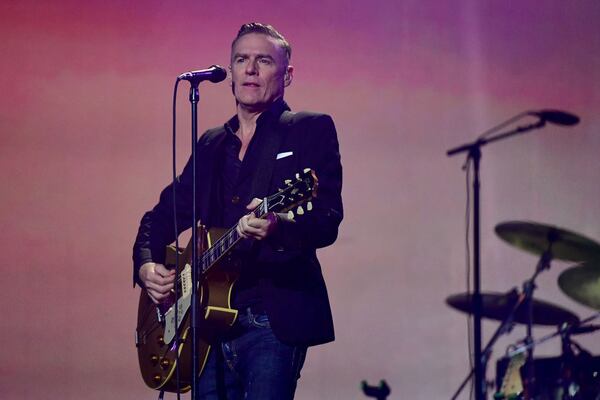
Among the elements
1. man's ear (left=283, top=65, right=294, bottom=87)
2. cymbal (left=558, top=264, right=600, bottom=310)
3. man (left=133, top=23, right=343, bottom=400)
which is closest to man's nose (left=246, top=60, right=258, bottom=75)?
man (left=133, top=23, right=343, bottom=400)

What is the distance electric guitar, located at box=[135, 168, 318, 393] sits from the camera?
8.66 feet

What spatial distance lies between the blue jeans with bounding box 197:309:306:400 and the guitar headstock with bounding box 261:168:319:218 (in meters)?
0.37

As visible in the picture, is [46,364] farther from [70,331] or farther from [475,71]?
[475,71]

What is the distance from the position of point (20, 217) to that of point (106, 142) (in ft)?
1.81

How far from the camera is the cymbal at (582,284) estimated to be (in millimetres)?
3918

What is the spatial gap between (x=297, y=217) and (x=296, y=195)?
7 centimetres

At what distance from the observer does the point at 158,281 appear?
10.3 feet

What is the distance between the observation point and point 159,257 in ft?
11.0

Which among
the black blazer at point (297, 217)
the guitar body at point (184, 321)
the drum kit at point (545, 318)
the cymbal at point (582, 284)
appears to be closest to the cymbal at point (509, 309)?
the drum kit at point (545, 318)

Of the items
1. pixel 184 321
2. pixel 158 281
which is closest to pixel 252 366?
pixel 184 321

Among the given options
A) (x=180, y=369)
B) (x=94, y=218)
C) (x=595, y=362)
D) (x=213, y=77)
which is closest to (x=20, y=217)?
(x=94, y=218)

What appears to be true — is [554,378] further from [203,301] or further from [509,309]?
[203,301]

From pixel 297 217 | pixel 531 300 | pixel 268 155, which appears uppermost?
pixel 268 155

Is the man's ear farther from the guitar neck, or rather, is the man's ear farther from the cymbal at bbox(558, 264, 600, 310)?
the cymbal at bbox(558, 264, 600, 310)
